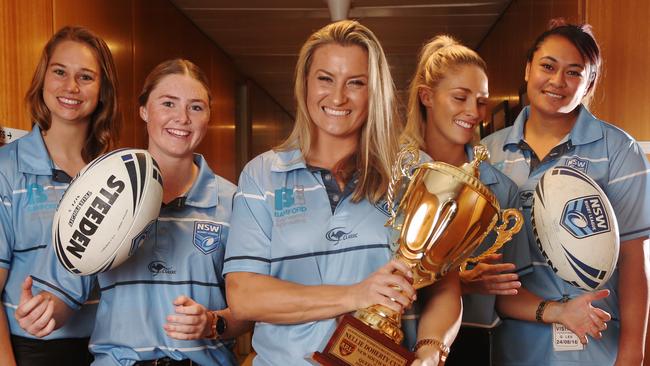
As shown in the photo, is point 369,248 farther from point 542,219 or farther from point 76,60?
point 76,60

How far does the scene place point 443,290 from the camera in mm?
1720

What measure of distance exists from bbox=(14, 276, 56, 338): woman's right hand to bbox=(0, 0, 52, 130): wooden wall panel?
123 centimetres

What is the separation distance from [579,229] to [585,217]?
0.04m

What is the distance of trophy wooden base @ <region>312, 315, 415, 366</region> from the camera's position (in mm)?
1476

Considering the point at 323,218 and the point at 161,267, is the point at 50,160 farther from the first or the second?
the point at 323,218

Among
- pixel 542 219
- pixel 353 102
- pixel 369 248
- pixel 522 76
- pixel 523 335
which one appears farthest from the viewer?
pixel 522 76

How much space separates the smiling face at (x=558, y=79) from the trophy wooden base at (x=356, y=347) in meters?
1.32

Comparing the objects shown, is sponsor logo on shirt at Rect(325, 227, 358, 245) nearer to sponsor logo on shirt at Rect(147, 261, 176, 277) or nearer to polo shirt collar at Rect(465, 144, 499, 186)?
sponsor logo on shirt at Rect(147, 261, 176, 277)

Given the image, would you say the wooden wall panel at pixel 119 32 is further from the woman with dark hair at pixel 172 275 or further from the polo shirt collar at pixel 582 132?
the polo shirt collar at pixel 582 132

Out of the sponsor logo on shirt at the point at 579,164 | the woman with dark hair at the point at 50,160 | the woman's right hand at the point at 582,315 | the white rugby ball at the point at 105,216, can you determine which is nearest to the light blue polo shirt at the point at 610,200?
the sponsor logo on shirt at the point at 579,164

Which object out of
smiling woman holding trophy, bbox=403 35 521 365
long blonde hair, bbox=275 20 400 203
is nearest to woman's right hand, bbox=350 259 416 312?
long blonde hair, bbox=275 20 400 203

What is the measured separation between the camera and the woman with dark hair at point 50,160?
2172 millimetres

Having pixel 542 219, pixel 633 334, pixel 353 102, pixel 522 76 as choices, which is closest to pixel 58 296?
pixel 353 102

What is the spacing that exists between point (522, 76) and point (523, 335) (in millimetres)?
3251
